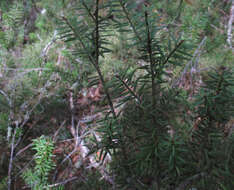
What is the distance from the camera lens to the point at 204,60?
1.84 metres

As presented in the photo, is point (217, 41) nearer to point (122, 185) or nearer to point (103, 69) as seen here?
point (103, 69)

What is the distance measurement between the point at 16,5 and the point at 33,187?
1.73 metres

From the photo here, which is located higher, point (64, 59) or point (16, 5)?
point (16, 5)

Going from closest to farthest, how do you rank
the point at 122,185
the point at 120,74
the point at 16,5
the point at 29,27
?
the point at 120,74, the point at 122,185, the point at 16,5, the point at 29,27

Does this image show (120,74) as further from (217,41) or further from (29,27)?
(29,27)

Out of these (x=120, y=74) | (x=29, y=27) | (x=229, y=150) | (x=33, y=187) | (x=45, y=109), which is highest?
(x=29, y=27)

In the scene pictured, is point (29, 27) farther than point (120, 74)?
Yes

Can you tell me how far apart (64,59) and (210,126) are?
5.43 ft

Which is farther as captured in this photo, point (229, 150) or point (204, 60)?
point (204, 60)

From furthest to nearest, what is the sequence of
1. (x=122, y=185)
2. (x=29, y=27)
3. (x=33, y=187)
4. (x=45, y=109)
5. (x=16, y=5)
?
(x=29, y=27) → (x=16, y=5) → (x=45, y=109) → (x=33, y=187) → (x=122, y=185)

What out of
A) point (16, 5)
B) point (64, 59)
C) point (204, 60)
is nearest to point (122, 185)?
point (204, 60)

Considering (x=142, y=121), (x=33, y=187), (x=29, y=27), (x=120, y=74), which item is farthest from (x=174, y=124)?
(x=29, y=27)

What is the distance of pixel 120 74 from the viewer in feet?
2.53

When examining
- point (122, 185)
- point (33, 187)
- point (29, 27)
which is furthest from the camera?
point (29, 27)
